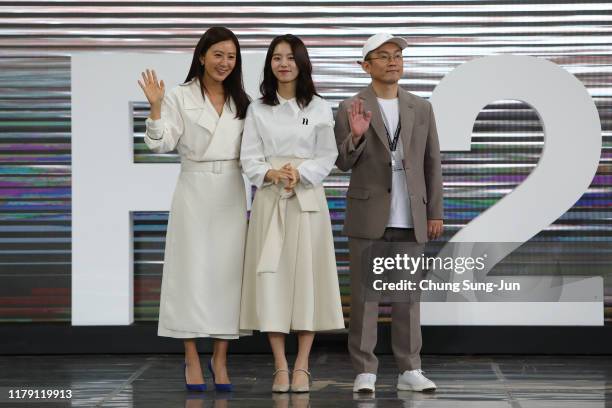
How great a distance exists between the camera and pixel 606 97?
242 inches

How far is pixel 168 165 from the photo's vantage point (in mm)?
6102

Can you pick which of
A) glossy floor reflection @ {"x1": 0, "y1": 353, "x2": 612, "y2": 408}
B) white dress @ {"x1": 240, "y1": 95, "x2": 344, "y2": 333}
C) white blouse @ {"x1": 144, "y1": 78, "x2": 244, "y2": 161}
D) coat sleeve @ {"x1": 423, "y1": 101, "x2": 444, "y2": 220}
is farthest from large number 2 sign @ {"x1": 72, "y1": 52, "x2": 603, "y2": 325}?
white dress @ {"x1": 240, "y1": 95, "x2": 344, "y2": 333}

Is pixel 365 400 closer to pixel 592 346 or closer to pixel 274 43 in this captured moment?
pixel 274 43

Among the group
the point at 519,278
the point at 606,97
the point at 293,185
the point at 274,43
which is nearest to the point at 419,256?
the point at 293,185

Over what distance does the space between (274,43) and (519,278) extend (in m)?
2.27

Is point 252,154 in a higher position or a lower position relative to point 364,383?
higher

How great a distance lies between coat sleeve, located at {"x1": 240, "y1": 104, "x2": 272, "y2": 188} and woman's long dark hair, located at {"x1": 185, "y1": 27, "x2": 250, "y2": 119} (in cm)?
10

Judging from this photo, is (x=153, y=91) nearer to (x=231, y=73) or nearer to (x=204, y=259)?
(x=231, y=73)

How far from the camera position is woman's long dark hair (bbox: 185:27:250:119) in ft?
15.8

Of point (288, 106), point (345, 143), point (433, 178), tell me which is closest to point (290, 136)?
point (288, 106)

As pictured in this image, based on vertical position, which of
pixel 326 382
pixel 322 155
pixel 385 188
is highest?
pixel 322 155

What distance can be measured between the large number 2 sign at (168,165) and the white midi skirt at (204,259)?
4.21 feet

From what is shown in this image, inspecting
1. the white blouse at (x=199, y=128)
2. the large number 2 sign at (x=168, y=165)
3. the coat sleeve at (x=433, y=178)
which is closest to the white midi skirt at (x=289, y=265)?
the white blouse at (x=199, y=128)

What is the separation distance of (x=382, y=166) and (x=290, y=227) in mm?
483
